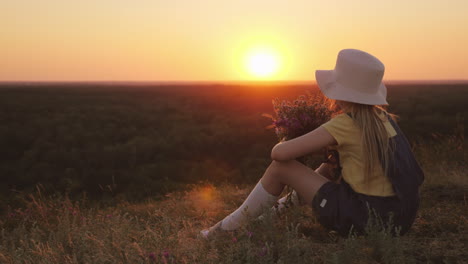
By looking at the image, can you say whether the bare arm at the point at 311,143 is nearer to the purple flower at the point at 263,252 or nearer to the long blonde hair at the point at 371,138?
the long blonde hair at the point at 371,138

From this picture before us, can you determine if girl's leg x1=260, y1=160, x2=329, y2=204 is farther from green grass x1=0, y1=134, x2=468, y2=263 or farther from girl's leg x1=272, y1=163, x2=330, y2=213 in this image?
girl's leg x1=272, y1=163, x2=330, y2=213

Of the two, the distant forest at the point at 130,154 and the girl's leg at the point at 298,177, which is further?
the distant forest at the point at 130,154

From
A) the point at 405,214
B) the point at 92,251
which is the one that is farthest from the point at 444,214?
the point at 92,251

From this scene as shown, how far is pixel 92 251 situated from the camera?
8.87ft

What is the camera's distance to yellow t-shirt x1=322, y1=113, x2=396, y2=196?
252 centimetres

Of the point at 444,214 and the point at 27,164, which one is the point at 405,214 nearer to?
the point at 444,214

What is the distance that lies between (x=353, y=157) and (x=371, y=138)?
17 cm

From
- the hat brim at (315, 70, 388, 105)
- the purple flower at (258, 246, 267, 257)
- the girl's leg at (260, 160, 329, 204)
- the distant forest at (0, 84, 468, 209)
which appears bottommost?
the distant forest at (0, 84, 468, 209)

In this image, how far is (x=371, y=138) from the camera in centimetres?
249

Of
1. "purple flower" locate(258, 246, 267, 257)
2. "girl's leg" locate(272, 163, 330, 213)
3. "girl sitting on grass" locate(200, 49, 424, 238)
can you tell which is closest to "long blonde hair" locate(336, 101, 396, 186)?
"girl sitting on grass" locate(200, 49, 424, 238)

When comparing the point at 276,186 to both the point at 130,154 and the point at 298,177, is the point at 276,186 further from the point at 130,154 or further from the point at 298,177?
the point at 130,154

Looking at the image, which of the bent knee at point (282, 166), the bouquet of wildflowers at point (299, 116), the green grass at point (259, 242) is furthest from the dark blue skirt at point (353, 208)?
the bouquet of wildflowers at point (299, 116)

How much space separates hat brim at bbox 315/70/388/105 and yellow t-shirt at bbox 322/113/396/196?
0.40 ft

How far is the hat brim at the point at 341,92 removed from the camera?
2574 mm
